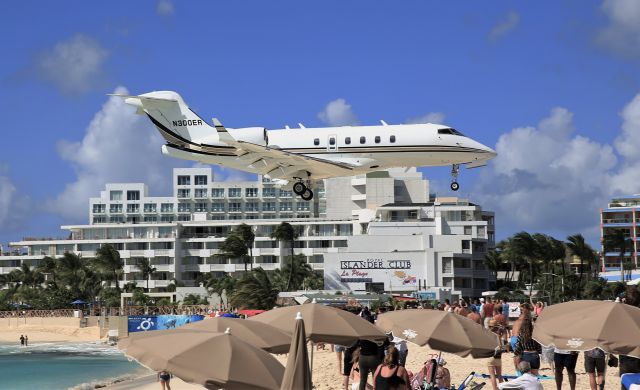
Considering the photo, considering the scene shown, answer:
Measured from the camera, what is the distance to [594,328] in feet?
52.2

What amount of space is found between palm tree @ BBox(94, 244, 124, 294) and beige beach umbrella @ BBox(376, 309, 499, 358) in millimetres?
101363

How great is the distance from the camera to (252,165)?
44188 mm

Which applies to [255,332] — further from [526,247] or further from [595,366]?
[526,247]

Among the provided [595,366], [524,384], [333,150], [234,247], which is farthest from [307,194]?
[234,247]

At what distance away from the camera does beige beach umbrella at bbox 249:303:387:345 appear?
17359 mm

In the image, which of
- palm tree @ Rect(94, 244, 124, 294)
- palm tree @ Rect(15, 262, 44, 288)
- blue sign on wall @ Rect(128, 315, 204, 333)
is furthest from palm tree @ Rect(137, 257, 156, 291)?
blue sign on wall @ Rect(128, 315, 204, 333)

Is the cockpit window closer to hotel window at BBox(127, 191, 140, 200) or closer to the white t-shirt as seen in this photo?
the white t-shirt

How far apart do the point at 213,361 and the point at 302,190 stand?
3180 cm

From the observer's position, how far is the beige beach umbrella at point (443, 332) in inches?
693

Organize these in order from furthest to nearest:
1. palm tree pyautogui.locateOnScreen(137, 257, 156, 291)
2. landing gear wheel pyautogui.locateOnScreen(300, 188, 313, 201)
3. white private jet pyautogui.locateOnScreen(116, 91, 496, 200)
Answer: palm tree pyautogui.locateOnScreen(137, 257, 156, 291), landing gear wheel pyautogui.locateOnScreen(300, 188, 313, 201), white private jet pyautogui.locateOnScreen(116, 91, 496, 200)

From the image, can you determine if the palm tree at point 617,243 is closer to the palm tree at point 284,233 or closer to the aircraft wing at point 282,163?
the palm tree at point 284,233

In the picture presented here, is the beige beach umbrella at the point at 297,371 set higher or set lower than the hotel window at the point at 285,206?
lower

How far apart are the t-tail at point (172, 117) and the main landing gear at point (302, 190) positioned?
5.48 metres

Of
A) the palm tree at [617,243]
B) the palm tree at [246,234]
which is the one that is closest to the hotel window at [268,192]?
the palm tree at [246,234]
